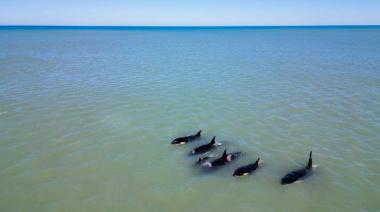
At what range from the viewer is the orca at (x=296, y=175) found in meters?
15.8

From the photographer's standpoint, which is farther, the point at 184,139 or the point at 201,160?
the point at 184,139

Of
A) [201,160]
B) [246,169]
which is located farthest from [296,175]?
[201,160]

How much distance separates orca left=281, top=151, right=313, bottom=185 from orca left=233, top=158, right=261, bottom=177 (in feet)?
5.39

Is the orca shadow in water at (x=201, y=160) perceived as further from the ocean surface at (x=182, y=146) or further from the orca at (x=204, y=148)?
the orca at (x=204, y=148)

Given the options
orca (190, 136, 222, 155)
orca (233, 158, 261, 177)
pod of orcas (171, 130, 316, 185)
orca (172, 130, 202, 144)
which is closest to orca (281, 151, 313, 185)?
pod of orcas (171, 130, 316, 185)

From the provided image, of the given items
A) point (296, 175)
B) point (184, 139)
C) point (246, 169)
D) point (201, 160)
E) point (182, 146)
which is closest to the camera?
point (296, 175)

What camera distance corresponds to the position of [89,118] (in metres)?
24.7

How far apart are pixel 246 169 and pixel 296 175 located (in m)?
2.51

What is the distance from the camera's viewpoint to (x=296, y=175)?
16172 millimetres

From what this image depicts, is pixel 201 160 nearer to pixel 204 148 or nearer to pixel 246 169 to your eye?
pixel 204 148

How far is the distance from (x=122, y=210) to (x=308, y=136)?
13.3 metres

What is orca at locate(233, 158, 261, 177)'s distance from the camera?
16.4 meters

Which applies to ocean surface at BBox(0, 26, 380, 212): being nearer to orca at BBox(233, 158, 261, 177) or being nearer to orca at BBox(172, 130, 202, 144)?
orca at BBox(233, 158, 261, 177)

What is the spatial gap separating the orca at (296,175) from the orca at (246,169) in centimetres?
164
